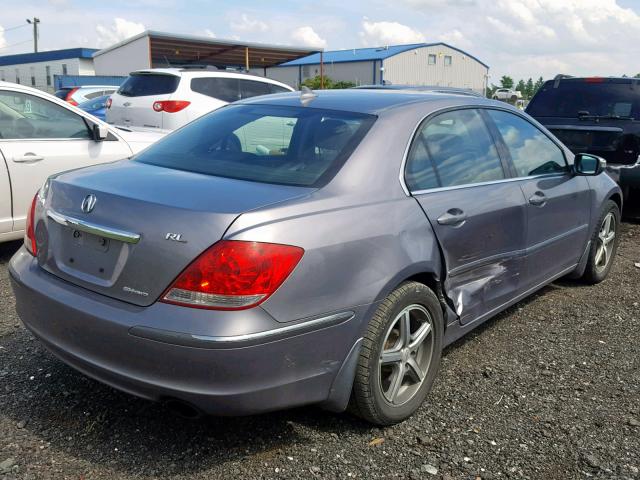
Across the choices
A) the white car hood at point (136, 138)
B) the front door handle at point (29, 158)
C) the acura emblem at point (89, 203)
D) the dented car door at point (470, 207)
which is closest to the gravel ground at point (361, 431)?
the dented car door at point (470, 207)

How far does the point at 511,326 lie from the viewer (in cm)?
443

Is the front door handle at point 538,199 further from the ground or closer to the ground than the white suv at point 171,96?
closer to the ground

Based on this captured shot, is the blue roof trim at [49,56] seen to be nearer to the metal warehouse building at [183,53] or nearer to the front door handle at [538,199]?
the metal warehouse building at [183,53]

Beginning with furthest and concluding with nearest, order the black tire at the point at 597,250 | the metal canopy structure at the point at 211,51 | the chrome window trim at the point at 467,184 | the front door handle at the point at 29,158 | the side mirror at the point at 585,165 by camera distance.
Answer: the metal canopy structure at the point at 211,51
the front door handle at the point at 29,158
the black tire at the point at 597,250
the side mirror at the point at 585,165
the chrome window trim at the point at 467,184

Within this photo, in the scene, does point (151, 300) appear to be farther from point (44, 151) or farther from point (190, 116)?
point (190, 116)

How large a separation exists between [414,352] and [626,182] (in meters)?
5.56

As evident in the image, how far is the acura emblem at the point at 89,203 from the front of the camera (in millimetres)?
2724

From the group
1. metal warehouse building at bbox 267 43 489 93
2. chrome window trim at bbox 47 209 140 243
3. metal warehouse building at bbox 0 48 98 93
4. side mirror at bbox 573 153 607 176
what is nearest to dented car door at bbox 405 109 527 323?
side mirror at bbox 573 153 607 176

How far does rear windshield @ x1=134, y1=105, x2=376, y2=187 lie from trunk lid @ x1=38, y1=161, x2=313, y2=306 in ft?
0.50

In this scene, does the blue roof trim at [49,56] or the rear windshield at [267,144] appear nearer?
the rear windshield at [267,144]

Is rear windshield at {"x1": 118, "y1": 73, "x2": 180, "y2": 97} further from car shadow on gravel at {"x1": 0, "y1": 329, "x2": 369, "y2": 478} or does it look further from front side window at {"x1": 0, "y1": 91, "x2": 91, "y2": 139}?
car shadow on gravel at {"x1": 0, "y1": 329, "x2": 369, "y2": 478}

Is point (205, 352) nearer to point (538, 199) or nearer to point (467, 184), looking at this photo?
point (467, 184)

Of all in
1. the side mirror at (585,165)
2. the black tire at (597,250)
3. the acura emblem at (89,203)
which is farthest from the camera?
the black tire at (597,250)

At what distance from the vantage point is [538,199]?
4062 mm
